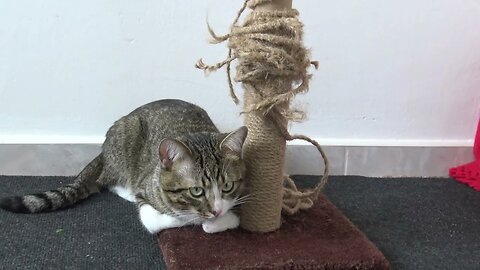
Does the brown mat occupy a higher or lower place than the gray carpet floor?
higher

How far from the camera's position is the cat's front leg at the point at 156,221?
52.0 inches

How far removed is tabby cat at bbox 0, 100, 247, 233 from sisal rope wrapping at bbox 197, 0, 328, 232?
5 centimetres

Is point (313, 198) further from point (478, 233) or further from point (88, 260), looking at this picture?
point (88, 260)

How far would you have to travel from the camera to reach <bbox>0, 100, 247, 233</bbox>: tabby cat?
125 centimetres

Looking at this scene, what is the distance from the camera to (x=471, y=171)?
197cm

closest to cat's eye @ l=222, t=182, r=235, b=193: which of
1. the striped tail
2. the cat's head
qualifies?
the cat's head

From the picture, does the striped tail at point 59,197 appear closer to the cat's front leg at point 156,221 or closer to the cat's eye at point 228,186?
the cat's front leg at point 156,221

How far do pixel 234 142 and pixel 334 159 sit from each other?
0.77 m

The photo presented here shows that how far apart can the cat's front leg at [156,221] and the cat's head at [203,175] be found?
0.05 meters

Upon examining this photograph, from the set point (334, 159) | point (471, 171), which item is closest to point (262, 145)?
point (334, 159)

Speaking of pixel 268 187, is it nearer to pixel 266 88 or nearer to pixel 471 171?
pixel 266 88

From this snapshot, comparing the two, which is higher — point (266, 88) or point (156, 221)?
point (266, 88)

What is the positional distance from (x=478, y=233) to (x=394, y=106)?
59 centimetres

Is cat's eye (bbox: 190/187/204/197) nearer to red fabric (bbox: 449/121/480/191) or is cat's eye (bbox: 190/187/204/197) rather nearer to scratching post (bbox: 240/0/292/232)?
scratching post (bbox: 240/0/292/232)
